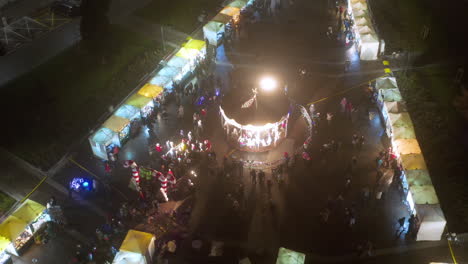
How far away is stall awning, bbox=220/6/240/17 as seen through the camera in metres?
40.4

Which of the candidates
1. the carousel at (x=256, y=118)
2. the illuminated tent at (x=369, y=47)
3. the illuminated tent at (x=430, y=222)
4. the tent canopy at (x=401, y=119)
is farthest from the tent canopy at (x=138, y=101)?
the illuminated tent at (x=430, y=222)

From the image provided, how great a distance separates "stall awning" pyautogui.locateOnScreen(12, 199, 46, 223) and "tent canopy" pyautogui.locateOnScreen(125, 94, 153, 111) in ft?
31.0

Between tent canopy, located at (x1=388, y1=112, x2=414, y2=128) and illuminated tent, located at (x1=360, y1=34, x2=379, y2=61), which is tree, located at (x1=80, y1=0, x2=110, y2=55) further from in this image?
tent canopy, located at (x1=388, y1=112, x2=414, y2=128)

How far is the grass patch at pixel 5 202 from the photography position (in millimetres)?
26323

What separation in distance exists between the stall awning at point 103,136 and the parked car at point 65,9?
46.7 feet

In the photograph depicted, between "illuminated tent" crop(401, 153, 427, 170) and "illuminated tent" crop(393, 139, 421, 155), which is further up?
"illuminated tent" crop(393, 139, 421, 155)

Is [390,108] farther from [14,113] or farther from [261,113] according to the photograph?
[14,113]

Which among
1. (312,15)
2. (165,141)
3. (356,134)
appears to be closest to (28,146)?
(165,141)

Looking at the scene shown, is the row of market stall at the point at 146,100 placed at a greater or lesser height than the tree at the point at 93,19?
lesser

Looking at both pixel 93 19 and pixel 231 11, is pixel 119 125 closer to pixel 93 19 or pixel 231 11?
pixel 93 19

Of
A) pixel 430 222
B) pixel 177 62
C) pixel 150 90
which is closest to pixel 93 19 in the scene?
pixel 177 62

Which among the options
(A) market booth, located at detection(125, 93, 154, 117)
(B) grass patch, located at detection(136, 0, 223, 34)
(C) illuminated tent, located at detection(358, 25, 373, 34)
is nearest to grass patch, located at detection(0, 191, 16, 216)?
(A) market booth, located at detection(125, 93, 154, 117)

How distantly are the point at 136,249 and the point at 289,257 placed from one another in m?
7.73

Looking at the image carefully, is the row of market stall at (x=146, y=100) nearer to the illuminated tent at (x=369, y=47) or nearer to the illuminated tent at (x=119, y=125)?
the illuminated tent at (x=119, y=125)
